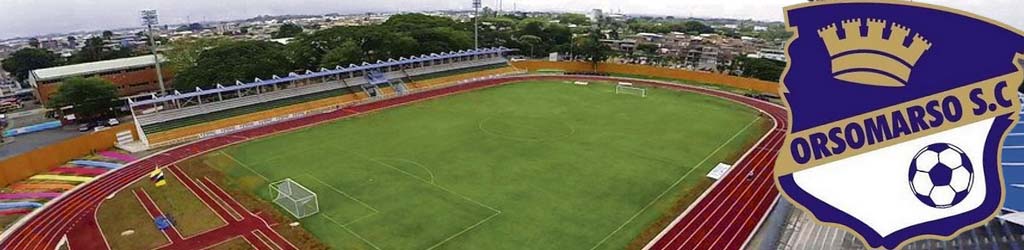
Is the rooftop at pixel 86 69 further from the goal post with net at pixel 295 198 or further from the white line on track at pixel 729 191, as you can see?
the white line on track at pixel 729 191

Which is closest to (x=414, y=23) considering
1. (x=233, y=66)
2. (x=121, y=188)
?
(x=233, y=66)

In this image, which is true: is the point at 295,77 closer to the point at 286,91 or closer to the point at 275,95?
the point at 286,91

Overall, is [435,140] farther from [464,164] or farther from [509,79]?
[509,79]

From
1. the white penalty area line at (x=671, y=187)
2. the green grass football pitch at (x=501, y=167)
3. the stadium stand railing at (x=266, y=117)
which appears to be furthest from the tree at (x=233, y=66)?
the white penalty area line at (x=671, y=187)

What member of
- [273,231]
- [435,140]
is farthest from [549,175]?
[273,231]

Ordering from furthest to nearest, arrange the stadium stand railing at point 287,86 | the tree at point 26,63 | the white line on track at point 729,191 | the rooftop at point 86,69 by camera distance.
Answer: the tree at point 26,63
the rooftop at point 86,69
the stadium stand railing at point 287,86
the white line on track at point 729,191

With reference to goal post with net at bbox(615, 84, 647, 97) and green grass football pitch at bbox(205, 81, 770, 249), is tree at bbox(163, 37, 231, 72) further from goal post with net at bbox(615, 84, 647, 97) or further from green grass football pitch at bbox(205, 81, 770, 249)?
goal post with net at bbox(615, 84, 647, 97)

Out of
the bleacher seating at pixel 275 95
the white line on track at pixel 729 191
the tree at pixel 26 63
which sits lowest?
the tree at pixel 26 63
